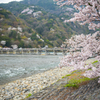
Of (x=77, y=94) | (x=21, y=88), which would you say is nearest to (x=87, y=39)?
(x=77, y=94)

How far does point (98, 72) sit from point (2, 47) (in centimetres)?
7878

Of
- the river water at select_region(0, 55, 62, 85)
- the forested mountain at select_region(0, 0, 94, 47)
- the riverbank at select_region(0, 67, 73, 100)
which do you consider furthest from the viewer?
the forested mountain at select_region(0, 0, 94, 47)

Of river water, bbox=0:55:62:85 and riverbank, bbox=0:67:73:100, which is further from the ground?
riverbank, bbox=0:67:73:100

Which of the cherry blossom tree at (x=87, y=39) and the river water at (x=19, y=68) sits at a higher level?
the cherry blossom tree at (x=87, y=39)

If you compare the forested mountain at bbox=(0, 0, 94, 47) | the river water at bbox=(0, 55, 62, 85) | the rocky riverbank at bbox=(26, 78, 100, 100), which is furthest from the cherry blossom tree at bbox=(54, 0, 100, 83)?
the forested mountain at bbox=(0, 0, 94, 47)

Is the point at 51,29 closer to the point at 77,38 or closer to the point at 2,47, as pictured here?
the point at 2,47

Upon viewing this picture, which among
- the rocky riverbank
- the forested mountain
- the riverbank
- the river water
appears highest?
the forested mountain

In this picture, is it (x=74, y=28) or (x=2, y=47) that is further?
(x=74, y=28)

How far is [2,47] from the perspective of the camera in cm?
7506

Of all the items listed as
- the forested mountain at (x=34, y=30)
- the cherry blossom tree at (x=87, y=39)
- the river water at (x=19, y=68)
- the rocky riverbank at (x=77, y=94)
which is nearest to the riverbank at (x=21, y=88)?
the rocky riverbank at (x=77, y=94)

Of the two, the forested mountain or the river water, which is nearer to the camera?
the river water

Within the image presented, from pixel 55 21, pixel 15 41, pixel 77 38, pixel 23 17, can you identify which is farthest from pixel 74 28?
pixel 77 38

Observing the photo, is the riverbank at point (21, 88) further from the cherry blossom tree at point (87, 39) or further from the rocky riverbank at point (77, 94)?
the cherry blossom tree at point (87, 39)

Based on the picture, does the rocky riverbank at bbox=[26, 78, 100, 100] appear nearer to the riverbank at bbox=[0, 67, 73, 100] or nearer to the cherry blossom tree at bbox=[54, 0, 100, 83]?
the cherry blossom tree at bbox=[54, 0, 100, 83]
